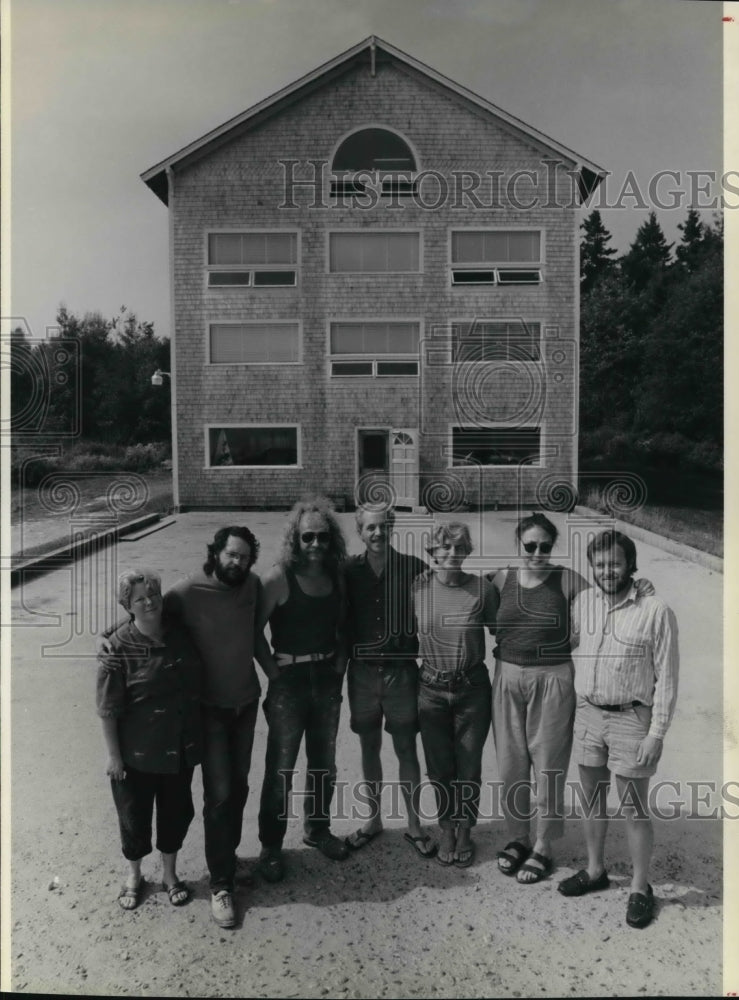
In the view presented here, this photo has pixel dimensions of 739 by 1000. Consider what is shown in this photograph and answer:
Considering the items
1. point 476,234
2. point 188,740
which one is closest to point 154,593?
point 188,740

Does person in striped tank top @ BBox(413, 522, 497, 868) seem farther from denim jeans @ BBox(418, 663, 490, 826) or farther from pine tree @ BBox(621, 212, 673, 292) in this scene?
pine tree @ BBox(621, 212, 673, 292)

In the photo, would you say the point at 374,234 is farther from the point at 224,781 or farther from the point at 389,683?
the point at 224,781

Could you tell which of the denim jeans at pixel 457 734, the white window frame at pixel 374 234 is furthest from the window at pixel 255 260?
the denim jeans at pixel 457 734

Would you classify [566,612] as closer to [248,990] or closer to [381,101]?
[248,990]

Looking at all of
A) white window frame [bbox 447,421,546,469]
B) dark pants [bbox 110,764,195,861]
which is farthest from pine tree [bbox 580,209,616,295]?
dark pants [bbox 110,764,195,861]

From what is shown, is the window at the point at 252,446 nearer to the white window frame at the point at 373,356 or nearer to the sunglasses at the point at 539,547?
the white window frame at the point at 373,356

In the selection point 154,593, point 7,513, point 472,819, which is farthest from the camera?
point 7,513

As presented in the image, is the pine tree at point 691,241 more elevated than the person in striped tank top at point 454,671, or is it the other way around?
the pine tree at point 691,241
